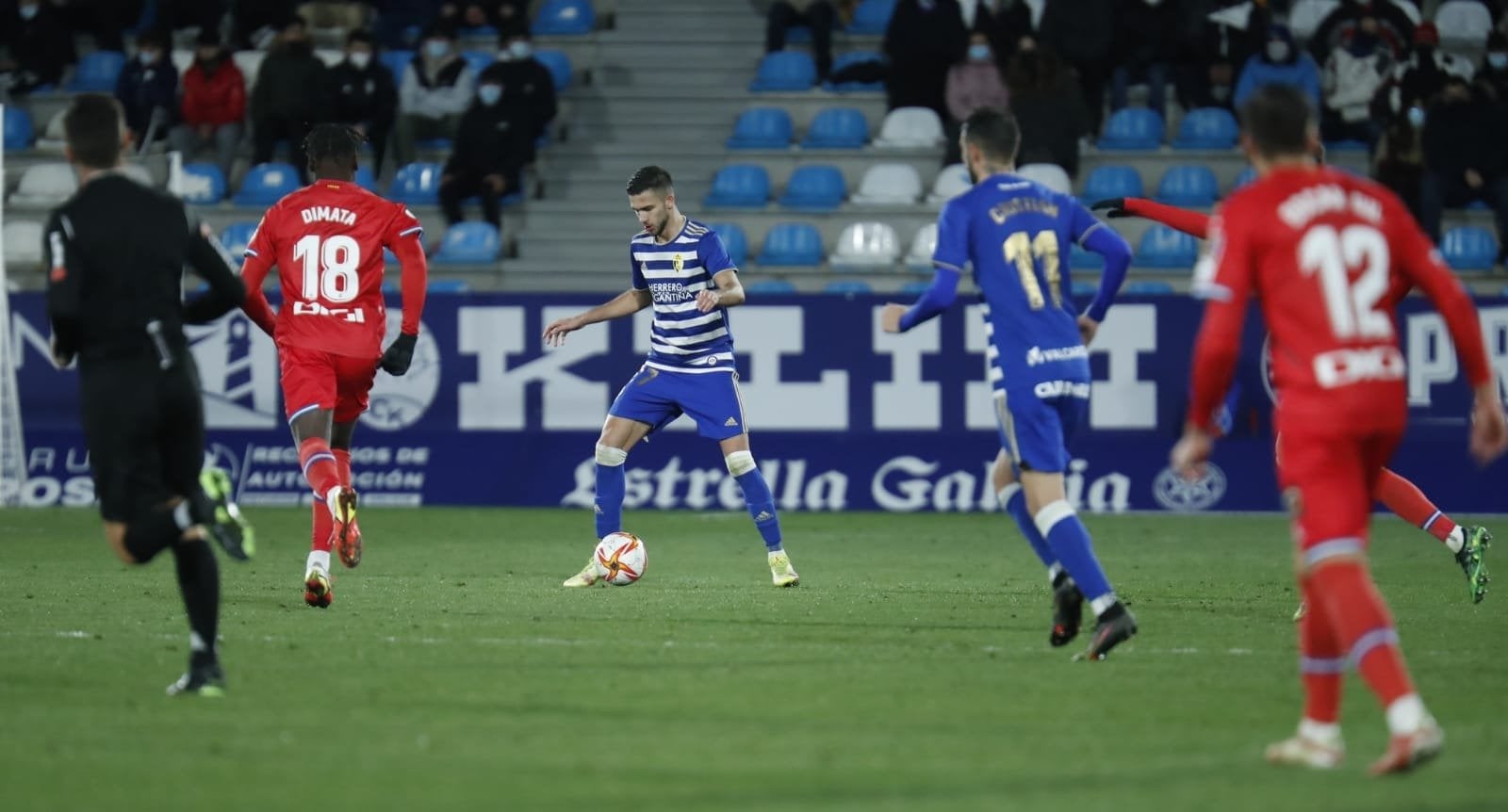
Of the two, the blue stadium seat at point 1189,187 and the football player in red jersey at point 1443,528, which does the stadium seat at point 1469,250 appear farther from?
the football player in red jersey at point 1443,528

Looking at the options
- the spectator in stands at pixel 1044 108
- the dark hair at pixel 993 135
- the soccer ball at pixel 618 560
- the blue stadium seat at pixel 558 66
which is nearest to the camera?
the dark hair at pixel 993 135

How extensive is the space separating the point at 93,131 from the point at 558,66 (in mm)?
16769

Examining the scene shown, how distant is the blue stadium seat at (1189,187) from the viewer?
21500 millimetres

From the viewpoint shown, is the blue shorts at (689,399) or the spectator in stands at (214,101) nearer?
the blue shorts at (689,399)

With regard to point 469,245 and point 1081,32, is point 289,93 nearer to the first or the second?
point 469,245

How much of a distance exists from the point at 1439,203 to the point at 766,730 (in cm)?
1554

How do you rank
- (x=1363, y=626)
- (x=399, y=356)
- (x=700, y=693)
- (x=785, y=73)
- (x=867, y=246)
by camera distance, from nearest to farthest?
(x=1363, y=626) → (x=700, y=693) → (x=399, y=356) → (x=867, y=246) → (x=785, y=73)

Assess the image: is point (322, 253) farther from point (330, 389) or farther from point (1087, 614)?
point (1087, 614)

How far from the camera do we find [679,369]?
40.4ft

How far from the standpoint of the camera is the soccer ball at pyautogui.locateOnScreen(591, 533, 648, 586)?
11.9 m

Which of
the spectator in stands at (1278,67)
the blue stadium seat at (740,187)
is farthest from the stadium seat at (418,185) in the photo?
the spectator in stands at (1278,67)

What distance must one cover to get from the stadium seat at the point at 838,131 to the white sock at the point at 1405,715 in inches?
680

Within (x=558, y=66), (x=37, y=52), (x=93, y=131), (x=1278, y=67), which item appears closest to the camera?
(x=93, y=131)

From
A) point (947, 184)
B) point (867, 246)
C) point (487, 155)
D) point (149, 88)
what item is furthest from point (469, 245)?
point (947, 184)
